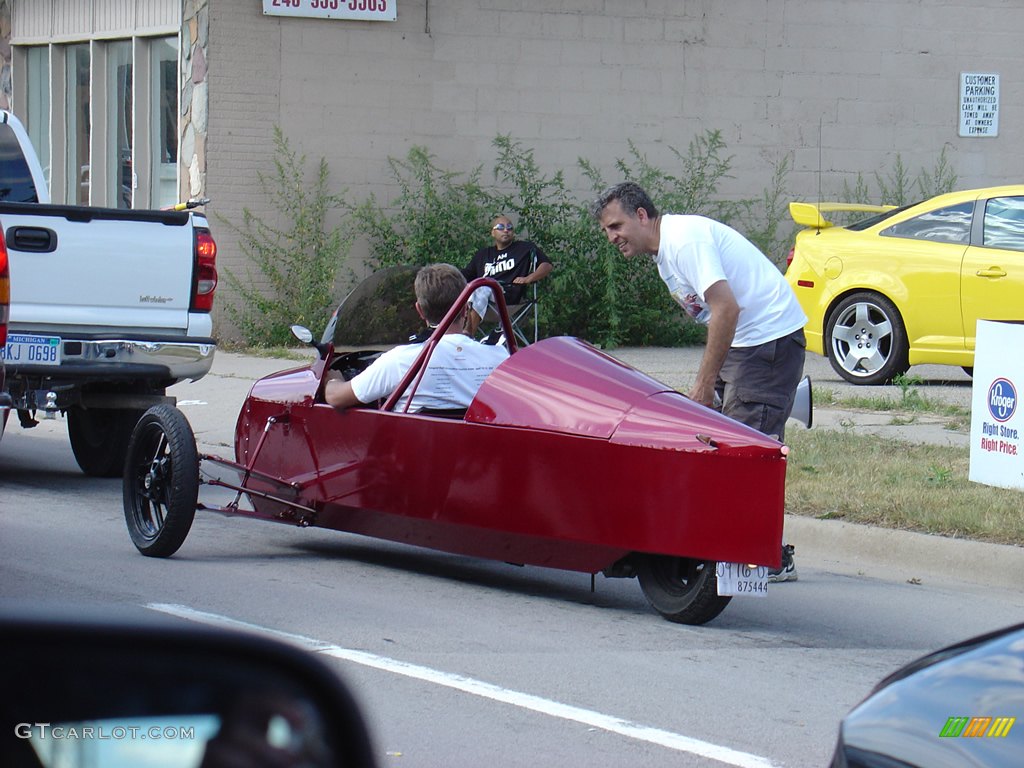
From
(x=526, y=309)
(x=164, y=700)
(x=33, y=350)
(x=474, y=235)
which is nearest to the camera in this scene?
(x=164, y=700)

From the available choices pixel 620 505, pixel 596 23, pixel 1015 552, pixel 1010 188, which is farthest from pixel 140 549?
pixel 596 23

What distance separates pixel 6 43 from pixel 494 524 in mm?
16883

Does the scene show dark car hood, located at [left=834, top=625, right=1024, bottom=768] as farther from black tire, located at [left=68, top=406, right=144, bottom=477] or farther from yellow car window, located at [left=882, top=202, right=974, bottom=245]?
yellow car window, located at [left=882, top=202, right=974, bottom=245]

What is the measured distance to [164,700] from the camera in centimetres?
179

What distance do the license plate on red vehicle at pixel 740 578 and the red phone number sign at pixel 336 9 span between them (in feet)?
39.6

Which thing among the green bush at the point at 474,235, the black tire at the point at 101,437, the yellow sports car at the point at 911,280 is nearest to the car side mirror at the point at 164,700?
the black tire at the point at 101,437

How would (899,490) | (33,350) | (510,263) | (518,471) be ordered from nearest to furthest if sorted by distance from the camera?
1. (518,471)
2. (899,490)
3. (33,350)
4. (510,263)

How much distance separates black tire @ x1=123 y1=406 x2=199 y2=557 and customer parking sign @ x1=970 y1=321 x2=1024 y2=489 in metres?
4.58

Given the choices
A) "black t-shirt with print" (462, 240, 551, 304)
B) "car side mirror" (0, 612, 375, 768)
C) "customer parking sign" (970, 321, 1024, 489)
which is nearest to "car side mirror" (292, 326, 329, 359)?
"customer parking sign" (970, 321, 1024, 489)

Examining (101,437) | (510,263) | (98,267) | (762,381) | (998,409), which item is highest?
(98,267)

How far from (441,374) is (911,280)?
769 cm

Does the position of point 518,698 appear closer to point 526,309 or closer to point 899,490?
point 899,490

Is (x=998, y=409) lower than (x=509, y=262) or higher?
Result: lower

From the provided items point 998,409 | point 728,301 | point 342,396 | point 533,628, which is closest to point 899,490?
point 998,409
